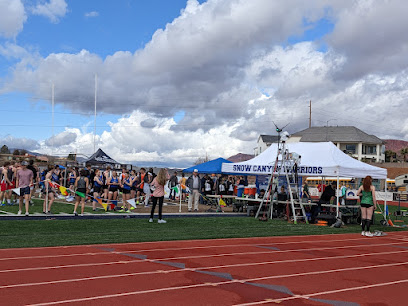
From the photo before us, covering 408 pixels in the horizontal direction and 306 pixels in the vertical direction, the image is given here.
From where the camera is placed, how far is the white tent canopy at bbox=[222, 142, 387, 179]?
1761 cm

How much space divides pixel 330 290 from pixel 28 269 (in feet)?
15.1

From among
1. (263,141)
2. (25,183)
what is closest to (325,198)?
(25,183)

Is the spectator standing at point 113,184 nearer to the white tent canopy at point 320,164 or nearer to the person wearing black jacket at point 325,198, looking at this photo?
the white tent canopy at point 320,164

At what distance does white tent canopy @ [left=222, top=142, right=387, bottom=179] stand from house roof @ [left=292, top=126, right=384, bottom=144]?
216 feet

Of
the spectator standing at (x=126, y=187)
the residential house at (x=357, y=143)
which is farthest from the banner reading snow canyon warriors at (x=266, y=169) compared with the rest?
the residential house at (x=357, y=143)

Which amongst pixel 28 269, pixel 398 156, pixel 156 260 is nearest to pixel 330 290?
pixel 156 260

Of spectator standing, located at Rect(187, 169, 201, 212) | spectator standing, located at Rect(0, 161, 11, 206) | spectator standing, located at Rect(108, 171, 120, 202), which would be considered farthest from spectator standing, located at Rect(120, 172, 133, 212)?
spectator standing, located at Rect(0, 161, 11, 206)

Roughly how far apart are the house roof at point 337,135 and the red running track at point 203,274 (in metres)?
75.5

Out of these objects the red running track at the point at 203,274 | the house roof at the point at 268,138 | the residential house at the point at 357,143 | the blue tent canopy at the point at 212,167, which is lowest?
the red running track at the point at 203,274

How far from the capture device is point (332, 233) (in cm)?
1472

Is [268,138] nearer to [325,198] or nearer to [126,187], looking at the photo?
[325,198]

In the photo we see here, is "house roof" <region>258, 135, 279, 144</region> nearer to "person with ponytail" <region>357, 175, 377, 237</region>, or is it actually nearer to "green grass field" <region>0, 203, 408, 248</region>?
"green grass field" <region>0, 203, 408, 248</region>

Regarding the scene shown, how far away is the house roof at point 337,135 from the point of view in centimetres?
8344

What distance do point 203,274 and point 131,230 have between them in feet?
20.6
